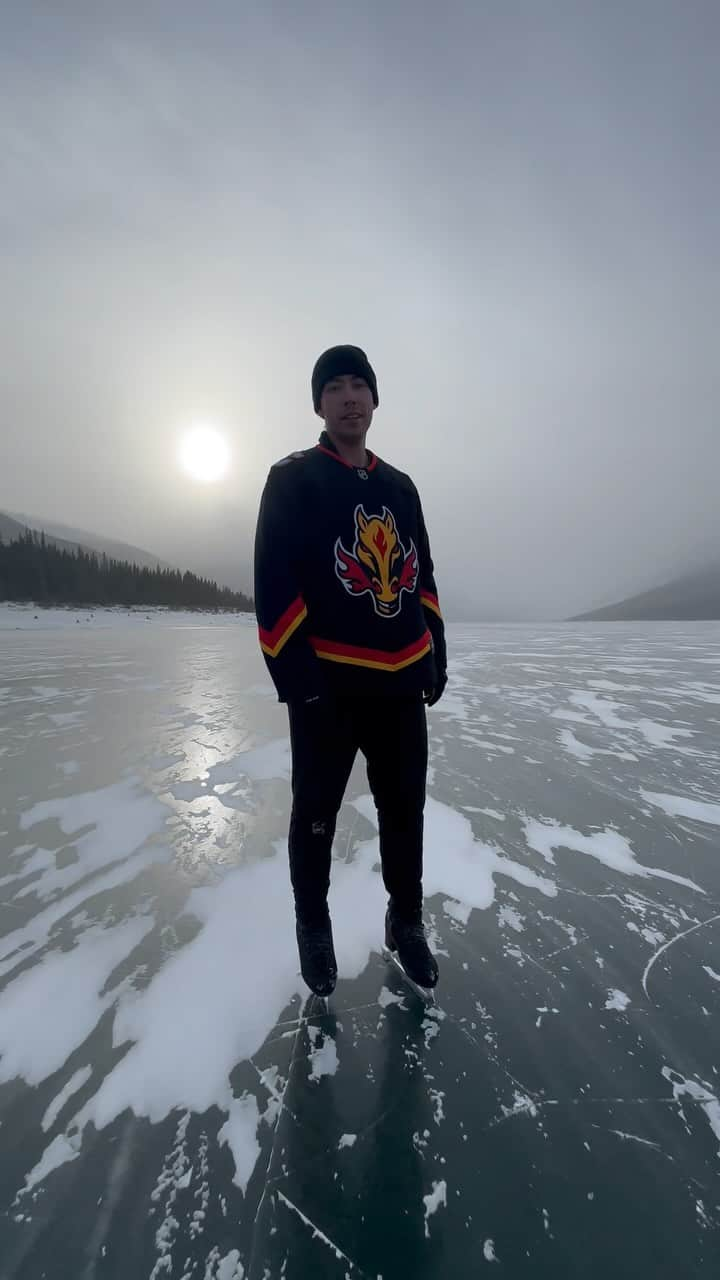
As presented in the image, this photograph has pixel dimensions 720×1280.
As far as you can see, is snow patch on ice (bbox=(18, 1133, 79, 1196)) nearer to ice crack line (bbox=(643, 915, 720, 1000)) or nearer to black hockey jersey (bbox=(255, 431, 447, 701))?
black hockey jersey (bbox=(255, 431, 447, 701))

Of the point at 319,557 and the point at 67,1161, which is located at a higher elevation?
the point at 319,557

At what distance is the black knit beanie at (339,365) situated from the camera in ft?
5.73

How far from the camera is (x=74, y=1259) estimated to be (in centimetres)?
92

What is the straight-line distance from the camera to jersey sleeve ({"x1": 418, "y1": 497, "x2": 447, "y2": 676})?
192 cm

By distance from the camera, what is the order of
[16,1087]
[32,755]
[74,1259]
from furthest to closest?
[32,755], [16,1087], [74,1259]

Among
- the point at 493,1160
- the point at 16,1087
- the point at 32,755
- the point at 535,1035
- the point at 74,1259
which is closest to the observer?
the point at 74,1259

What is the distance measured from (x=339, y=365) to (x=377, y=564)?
0.77 m

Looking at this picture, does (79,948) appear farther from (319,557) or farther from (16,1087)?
(319,557)

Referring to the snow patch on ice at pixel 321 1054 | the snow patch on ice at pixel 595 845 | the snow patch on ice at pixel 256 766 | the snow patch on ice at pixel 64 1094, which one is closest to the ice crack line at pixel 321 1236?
the snow patch on ice at pixel 321 1054

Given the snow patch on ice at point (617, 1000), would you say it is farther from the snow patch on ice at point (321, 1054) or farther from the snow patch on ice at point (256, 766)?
the snow patch on ice at point (256, 766)

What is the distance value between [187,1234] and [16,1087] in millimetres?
637

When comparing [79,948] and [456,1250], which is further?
[79,948]

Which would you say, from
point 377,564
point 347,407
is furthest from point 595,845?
point 347,407

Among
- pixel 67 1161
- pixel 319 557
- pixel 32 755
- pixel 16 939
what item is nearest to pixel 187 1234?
pixel 67 1161
